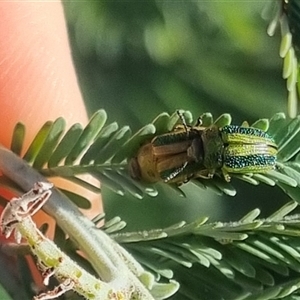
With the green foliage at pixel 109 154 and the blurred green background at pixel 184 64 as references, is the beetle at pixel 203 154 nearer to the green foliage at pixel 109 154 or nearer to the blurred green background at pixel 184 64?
the green foliage at pixel 109 154

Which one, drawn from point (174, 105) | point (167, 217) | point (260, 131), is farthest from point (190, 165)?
point (174, 105)

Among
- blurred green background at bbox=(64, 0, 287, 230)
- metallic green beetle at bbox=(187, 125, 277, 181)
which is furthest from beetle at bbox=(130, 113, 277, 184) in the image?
blurred green background at bbox=(64, 0, 287, 230)

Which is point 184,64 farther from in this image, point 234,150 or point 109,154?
point 109,154

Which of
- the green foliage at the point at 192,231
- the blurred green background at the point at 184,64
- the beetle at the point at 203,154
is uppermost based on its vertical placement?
the blurred green background at the point at 184,64

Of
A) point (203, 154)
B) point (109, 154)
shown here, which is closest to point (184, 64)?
point (203, 154)

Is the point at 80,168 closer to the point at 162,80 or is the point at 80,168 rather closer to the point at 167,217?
the point at 167,217

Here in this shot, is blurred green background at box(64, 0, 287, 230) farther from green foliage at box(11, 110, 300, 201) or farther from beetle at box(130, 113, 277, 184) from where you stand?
green foliage at box(11, 110, 300, 201)

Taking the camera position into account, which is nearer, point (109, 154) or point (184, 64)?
point (109, 154)

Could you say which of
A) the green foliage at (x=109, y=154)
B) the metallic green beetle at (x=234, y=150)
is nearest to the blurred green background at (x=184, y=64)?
the metallic green beetle at (x=234, y=150)
